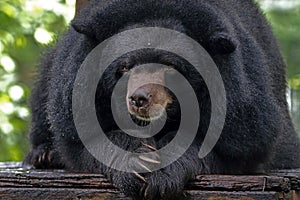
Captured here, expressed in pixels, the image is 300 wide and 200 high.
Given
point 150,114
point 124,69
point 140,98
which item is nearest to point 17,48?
point 124,69

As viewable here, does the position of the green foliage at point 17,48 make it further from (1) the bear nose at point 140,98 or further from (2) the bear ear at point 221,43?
(1) the bear nose at point 140,98

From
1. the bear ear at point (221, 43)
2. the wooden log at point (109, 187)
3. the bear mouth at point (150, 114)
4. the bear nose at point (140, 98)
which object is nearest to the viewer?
the wooden log at point (109, 187)

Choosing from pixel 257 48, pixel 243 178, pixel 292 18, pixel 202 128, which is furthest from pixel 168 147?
pixel 292 18

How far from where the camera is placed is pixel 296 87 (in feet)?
34.5

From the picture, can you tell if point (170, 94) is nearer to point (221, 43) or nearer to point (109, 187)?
point (221, 43)

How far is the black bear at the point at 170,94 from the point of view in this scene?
191 inches

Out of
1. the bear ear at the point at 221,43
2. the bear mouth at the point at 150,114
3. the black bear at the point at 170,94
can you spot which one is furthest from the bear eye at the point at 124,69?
the bear ear at the point at 221,43

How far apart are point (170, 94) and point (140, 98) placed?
419 mm

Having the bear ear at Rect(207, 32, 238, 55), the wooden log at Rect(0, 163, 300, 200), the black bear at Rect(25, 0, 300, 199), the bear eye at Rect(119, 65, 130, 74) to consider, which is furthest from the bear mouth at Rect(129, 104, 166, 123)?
the bear ear at Rect(207, 32, 238, 55)

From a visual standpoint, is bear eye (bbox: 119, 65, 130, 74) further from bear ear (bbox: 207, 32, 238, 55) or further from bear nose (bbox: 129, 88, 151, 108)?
bear ear (bbox: 207, 32, 238, 55)

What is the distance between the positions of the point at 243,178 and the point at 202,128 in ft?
2.63

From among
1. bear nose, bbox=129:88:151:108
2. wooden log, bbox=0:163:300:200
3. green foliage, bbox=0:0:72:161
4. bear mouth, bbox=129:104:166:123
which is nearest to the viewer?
wooden log, bbox=0:163:300:200

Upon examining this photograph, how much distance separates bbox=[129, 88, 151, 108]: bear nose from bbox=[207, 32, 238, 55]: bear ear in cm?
66

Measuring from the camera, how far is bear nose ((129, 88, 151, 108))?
4.71 metres
